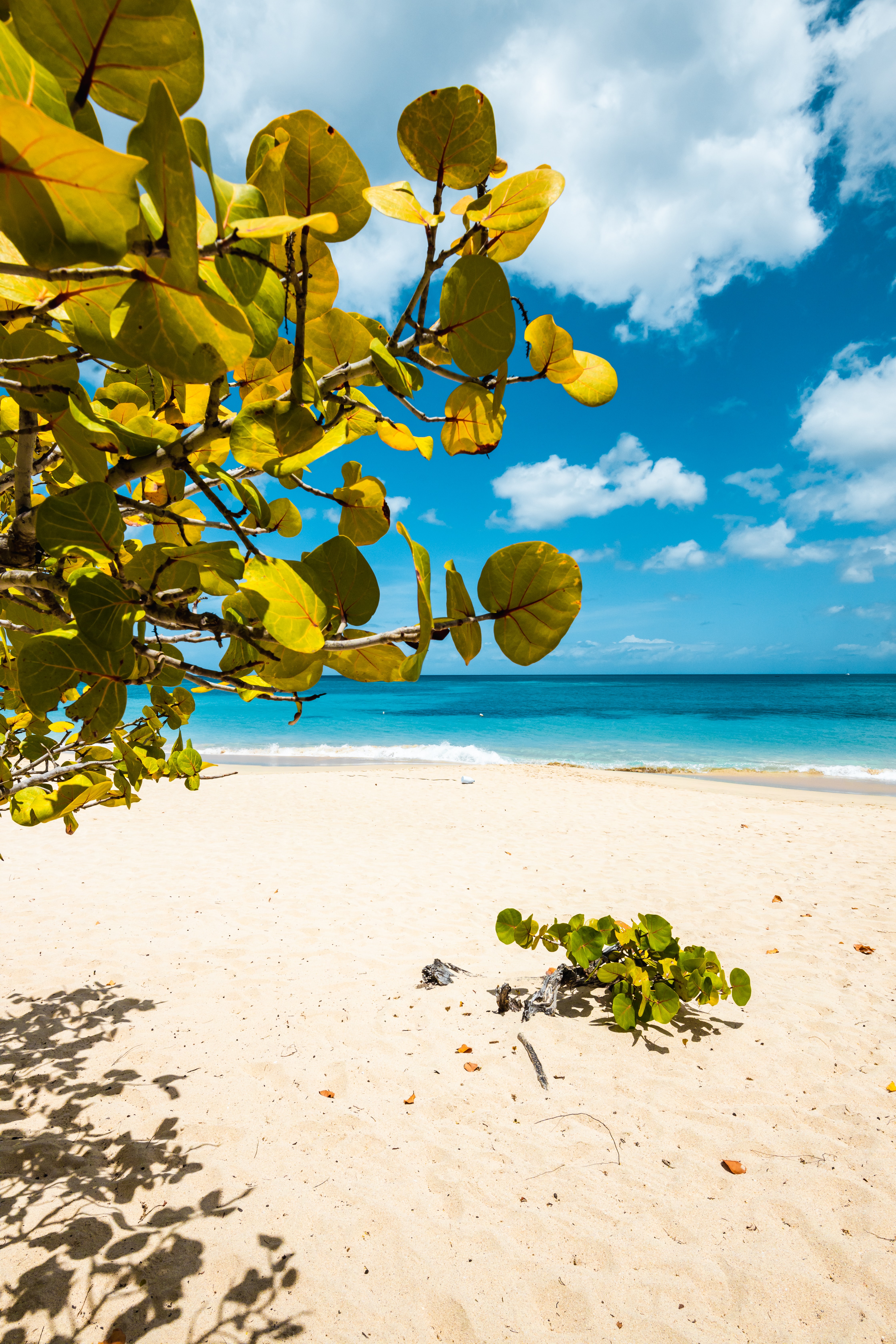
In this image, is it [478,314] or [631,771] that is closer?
[478,314]

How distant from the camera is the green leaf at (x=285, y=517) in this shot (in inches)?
36.1

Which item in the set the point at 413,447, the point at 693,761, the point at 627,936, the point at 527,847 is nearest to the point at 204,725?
the point at 693,761

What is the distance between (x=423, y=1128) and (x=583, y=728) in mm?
29609

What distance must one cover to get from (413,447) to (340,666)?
0.42 metres

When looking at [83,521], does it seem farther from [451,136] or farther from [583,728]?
[583,728]

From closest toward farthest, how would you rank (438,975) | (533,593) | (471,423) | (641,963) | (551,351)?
(533,593) < (551,351) < (471,423) < (641,963) < (438,975)

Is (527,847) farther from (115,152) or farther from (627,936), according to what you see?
(115,152)

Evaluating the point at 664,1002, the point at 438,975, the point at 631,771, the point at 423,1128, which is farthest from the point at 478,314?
the point at 631,771

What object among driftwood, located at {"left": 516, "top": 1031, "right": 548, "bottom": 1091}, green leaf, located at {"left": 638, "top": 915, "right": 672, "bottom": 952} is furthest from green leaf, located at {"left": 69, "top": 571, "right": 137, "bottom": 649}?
green leaf, located at {"left": 638, "top": 915, "right": 672, "bottom": 952}

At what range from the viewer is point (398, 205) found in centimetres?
58

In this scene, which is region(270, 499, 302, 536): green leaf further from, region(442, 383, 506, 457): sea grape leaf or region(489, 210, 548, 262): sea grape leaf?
region(489, 210, 548, 262): sea grape leaf

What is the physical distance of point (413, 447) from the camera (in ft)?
2.90

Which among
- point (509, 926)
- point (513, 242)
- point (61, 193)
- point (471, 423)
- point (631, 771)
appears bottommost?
point (631, 771)

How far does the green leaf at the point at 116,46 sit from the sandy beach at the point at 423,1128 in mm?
2996
